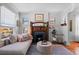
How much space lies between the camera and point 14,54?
243 centimetres

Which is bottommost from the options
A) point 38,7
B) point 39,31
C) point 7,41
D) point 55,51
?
point 55,51

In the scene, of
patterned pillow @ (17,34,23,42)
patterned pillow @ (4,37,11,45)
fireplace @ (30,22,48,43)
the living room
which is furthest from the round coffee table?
patterned pillow @ (4,37,11,45)

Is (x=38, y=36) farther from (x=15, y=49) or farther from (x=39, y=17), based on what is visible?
(x=15, y=49)

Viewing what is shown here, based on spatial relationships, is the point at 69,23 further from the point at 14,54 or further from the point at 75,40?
the point at 14,54

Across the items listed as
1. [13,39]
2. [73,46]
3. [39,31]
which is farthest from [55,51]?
[13,39]

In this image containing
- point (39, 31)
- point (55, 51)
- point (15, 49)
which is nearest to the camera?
point (15, 49)

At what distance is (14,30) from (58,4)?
3.24ft

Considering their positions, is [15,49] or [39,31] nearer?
[15,49]

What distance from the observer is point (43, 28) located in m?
2.57

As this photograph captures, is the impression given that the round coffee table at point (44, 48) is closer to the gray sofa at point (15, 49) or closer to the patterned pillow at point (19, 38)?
the gray sofa at point (15, 49)

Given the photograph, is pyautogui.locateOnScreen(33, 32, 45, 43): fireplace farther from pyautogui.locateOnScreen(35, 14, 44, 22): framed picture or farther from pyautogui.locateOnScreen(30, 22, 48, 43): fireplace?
pyautogui.locateOnScreen(35, 14, 44, 22): framed picture

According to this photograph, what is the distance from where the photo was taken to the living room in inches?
96.9

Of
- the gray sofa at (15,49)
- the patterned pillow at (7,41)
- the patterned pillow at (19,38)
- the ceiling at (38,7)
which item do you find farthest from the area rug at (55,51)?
the ceiling at (38,7)

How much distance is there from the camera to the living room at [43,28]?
246 centimetres
